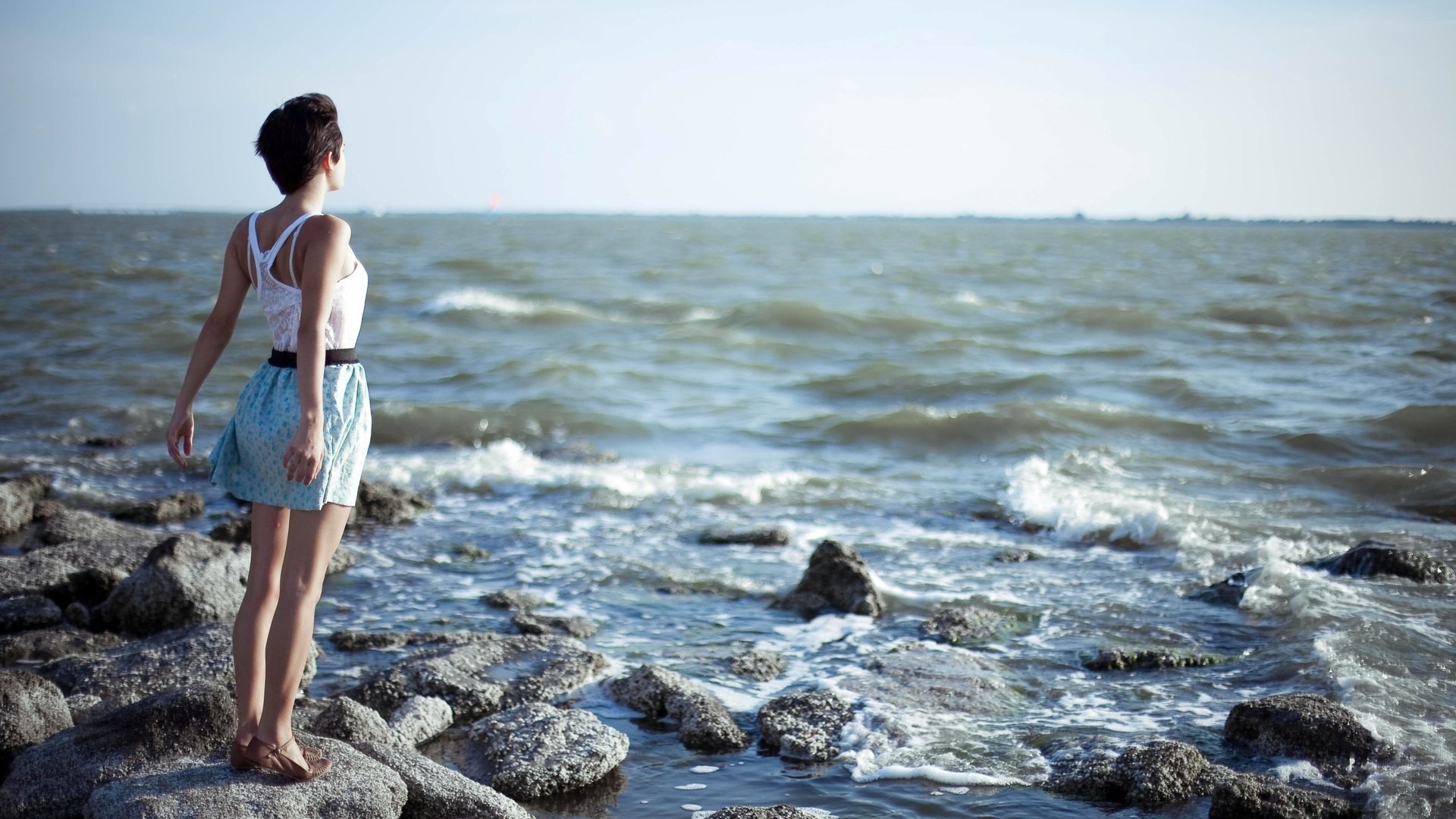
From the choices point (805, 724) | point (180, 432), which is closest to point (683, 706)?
point (805, 724)

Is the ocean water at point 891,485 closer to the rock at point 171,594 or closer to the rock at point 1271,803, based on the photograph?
the rock at point 1271,803

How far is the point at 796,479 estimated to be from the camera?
11695 mm

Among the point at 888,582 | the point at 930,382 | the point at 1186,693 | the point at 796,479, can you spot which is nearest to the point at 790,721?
the point at 1186,693

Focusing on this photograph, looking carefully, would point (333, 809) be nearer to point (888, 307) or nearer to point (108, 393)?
point (108, 393)

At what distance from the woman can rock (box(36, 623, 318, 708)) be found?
74.5 inches

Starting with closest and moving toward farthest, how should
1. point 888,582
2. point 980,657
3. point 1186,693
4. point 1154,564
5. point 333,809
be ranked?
1. point 333,809
2. point 1186,693
3. point 980,657
4. point 888,582
5. point 1154,564

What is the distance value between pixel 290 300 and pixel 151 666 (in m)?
2.99

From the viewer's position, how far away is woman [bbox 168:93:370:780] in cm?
326

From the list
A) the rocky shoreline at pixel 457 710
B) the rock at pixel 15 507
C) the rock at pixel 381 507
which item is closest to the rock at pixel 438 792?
the rocky shoreline at pixel 457 710

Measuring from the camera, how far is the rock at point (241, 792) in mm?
3508

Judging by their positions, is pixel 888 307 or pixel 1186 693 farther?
pixel 888 307

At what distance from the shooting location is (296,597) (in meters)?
3.45

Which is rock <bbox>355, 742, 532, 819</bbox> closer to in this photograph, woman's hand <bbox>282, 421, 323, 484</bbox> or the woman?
the woman

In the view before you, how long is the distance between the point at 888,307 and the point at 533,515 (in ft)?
66.5
